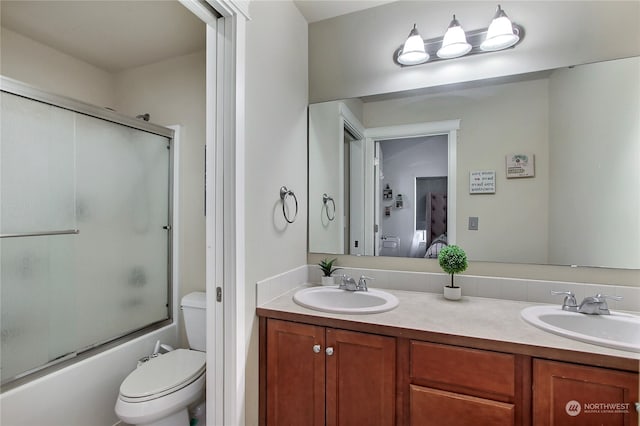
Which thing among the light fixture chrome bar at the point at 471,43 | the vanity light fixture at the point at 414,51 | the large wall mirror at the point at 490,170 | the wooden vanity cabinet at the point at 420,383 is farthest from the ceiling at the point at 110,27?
the wooden vanity cabinet at the point at 420,383

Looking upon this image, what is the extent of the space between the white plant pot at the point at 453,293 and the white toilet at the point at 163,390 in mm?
1358

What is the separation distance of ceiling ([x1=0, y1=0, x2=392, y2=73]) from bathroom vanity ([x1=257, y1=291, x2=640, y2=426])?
1.72 m

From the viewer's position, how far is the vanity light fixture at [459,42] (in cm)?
151

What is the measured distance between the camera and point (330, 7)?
181 centimetres

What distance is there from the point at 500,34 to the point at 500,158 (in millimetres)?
Answer: 599

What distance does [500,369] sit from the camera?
3.39 feet

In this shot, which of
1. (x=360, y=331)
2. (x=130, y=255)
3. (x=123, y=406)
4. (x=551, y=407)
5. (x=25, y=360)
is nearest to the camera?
(x=551, y=407)

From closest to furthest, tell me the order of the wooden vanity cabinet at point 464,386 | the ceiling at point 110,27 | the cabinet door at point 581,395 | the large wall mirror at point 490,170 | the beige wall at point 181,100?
the cabinet door at point 581,395, the wooden vanity cabinet at point 464,386, the large wall mirror at point 490,170, the ceiling at point 110,27, the beige wall at point 181,100

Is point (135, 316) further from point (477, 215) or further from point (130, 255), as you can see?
point (477, 215)

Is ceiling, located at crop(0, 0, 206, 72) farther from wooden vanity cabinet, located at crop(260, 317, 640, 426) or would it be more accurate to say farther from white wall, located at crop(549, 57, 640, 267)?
white wall, located at crop(549, 57, 640, 267)

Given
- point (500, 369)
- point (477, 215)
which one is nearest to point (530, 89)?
point (477, 215)

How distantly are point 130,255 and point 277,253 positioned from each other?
1208mm

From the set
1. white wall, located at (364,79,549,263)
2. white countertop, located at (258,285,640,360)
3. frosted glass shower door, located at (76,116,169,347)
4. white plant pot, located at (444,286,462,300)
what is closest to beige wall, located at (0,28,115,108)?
frosted glass shower door, located at (76,116,169,347)

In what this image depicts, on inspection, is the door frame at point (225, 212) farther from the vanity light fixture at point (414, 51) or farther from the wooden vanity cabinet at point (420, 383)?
the vanity light fixture at point (414, 51)
